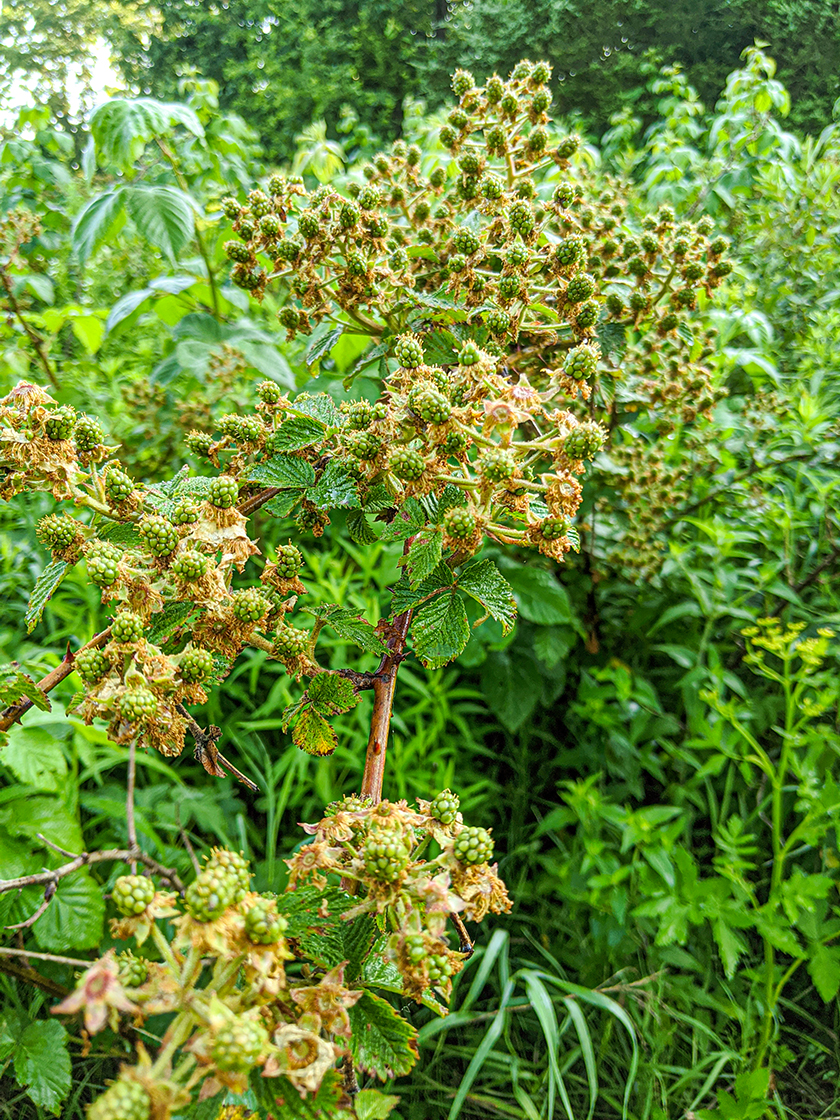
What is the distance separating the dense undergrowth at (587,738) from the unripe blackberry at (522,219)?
1.05ft

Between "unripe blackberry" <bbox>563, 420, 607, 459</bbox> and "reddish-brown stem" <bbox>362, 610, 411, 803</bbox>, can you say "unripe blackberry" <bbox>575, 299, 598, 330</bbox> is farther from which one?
"reddish-brown stem" <bbox>362, 610, 411, 803</bbox>

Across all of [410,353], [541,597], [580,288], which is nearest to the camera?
[410,353]

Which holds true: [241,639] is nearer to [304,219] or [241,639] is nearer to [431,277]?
[304,219]

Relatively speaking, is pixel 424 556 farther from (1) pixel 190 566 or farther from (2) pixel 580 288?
(2) pixel 580 288

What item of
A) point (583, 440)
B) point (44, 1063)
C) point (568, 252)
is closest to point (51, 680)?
point (583, 440)

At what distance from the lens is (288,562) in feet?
2.64

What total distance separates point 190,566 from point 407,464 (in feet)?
0.77

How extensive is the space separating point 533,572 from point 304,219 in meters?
1.04

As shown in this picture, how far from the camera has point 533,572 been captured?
180cm

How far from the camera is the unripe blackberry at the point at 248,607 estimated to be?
73cm

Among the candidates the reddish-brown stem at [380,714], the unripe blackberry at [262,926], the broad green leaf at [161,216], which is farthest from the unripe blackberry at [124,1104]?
the broad green leaf at [161,216]

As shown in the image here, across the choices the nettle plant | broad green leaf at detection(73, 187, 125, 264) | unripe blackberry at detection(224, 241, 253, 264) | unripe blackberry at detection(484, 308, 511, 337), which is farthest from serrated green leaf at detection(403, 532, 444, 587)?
broad green leaf at detection(73, 187, 125, 264)

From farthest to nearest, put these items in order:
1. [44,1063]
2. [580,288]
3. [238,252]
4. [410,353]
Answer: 1. [44,1063]
2. [238,252]
3. [580,288]
4. [410,353]

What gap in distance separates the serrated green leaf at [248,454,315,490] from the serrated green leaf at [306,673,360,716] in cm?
22
